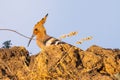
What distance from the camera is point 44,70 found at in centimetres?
393

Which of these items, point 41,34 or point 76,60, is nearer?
point 76,60

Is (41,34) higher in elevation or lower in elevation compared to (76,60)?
higher

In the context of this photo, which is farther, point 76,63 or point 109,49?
point 109,49

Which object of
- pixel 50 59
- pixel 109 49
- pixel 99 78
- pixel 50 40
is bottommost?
pixel 99 78

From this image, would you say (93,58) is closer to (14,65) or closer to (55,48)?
(55,48)

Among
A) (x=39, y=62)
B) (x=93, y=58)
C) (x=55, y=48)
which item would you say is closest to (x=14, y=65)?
(x=55, y=48)

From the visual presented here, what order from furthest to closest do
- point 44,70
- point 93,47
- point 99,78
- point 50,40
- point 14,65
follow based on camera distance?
point 50,40 < point 93,47 < point 14,65 < point 99,78 < point 44,70

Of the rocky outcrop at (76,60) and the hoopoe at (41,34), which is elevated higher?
the hoopoe at (41,34)

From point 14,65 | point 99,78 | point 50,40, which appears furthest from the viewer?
point 50,40

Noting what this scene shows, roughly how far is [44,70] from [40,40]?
5.04 m

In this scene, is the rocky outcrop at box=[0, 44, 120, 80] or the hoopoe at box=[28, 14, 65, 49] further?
the hoopoe at box=[28, 14, 65, 49]

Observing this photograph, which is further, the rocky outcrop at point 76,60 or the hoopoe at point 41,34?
the hoopoe at point 41,34

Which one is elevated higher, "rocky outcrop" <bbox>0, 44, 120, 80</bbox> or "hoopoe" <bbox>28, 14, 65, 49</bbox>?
"hoopoe" <bbox>28, 14, 65, 49</bbox>

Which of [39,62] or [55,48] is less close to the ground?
[55,48]
